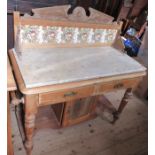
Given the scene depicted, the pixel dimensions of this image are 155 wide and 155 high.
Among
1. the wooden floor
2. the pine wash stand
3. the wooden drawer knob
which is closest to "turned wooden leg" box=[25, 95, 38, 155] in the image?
the pine wash stand

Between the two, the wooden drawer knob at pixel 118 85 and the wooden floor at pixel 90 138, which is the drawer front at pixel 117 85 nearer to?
the wooden drawer knob at pixel 118 85

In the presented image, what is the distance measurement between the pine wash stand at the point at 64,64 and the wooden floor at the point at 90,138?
0.49 feet

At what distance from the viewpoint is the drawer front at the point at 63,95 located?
1.08 m

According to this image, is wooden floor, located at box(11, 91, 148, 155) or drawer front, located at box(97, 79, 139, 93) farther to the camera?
wooden floor, located at box(11, 91, 148, 155)

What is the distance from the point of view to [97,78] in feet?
3.97

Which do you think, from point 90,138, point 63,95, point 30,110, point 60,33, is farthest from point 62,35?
point 90,138

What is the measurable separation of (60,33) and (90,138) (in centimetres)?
101

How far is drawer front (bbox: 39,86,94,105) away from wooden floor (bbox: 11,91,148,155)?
1.91 feet

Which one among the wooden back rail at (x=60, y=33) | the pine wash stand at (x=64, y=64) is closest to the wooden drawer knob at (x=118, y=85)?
the pine wash stand at (x=64, y=64)

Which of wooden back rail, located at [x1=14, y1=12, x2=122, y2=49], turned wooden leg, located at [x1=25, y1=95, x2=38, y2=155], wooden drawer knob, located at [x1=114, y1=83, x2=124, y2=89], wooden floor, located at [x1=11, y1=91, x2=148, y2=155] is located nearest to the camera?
turned wooden leg, located at [x1=25, y1=95, x2=38, y2=155]

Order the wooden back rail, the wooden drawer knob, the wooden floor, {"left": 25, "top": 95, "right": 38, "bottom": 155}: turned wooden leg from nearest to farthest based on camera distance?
{"left": 25, "top": 95, "right": 38, "bottom": 155}: turned wooden leg
the wooden back rail
the wooden drawer knob
the wooden floor

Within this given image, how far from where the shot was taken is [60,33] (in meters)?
1.39

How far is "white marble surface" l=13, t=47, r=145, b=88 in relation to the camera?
1.08 meters

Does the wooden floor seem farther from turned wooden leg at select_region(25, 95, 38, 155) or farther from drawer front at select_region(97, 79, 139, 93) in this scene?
drawer front at select_region(97, 79, 139, 93)
